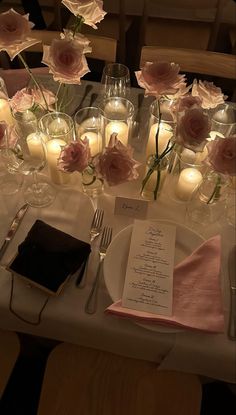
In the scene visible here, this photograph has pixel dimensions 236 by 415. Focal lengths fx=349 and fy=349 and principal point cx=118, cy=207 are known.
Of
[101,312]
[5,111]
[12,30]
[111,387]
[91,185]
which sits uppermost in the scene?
[12,30]

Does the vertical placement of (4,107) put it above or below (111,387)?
above

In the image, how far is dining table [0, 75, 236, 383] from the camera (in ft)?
2.52

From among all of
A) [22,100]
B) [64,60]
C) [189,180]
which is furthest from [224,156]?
[22,100]

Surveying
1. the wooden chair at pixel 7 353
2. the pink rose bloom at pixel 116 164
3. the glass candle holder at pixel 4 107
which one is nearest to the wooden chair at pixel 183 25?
the glass candle holder at pixel 4 107

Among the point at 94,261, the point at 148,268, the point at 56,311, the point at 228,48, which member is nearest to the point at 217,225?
the point at 148,268

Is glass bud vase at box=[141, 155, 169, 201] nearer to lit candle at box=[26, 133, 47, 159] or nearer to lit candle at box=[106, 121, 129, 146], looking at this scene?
lit candle at box=[106, 121, 129, 146]

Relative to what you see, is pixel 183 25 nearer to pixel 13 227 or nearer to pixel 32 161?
pixel 32 161

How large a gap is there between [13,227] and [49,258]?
0.17 meters

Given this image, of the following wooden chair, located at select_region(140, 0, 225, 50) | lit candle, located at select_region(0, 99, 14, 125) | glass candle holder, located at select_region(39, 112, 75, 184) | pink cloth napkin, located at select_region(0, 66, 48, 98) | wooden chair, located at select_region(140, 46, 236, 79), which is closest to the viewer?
glass candle holder, located at select_region(39, 112, 75, 184)

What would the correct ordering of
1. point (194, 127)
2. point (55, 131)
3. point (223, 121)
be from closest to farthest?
point (194, 127) → point (55, 131) → point (223, 121)

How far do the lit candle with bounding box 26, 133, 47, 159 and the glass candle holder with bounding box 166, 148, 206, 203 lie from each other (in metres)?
0.36

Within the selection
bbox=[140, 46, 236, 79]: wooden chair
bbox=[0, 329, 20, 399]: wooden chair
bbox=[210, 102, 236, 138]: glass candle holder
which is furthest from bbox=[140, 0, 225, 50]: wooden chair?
bbox=[0, 329, 20, 399]: wooden chair

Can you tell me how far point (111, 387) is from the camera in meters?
0.97

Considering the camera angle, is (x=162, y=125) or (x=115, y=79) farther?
(x=115, y=79)
